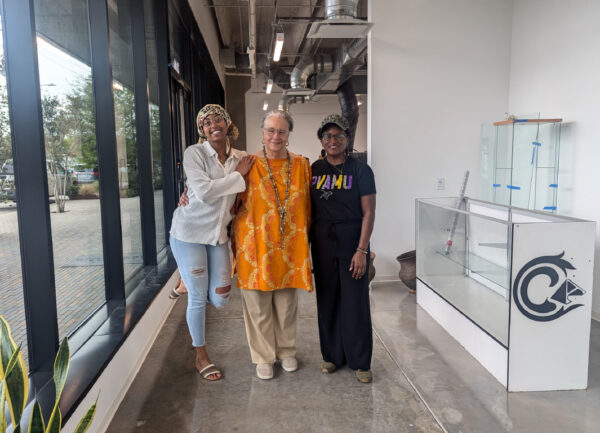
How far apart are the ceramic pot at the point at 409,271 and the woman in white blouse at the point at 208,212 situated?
2298 millimetres

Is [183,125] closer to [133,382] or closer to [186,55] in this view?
[186,55]

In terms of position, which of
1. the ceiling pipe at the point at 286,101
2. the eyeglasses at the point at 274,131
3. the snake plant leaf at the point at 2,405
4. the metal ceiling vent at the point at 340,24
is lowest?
the snake plant leaf at the point at 2,405

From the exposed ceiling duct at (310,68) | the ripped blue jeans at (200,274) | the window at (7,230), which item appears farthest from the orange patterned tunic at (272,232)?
the exposed ceiling duct at (310,68)

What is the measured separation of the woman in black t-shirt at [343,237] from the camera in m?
2.67

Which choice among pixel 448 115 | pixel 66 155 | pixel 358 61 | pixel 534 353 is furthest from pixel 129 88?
pixel 358 61

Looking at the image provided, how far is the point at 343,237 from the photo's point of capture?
2.70 meters

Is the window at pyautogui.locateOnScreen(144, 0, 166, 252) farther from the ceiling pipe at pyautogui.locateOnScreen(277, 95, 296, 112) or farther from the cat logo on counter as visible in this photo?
the ceiling pipe at pyautogui.locateOnScreen(277, 95, 296, 112)

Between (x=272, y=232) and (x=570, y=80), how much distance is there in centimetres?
312

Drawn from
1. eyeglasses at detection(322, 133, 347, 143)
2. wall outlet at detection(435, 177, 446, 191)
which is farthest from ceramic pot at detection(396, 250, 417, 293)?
eyeglasses at detection(322, 133, 347, 143)

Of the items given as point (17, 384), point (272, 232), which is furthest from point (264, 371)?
point (17, 384)

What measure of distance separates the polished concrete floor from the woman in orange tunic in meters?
0.30

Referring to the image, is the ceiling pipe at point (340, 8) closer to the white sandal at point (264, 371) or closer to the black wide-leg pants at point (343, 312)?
the black wide-leg pants at point (343, 312)

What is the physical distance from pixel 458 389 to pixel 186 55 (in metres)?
5.33

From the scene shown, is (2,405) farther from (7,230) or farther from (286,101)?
(286,101)
